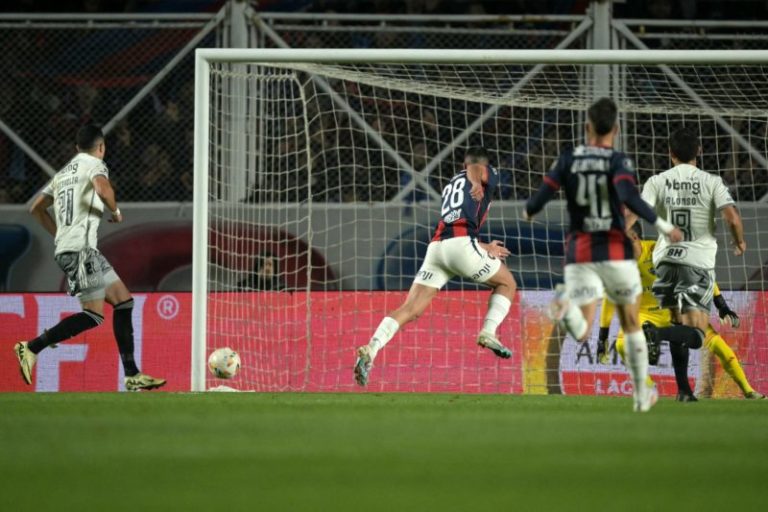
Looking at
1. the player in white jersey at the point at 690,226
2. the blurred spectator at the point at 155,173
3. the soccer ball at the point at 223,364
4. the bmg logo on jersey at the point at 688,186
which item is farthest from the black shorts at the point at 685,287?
the blurred spectator at the point at 155,173

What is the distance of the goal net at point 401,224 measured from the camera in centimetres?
1217

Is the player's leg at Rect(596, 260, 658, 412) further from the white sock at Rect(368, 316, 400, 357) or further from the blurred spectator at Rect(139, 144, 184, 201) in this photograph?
the blurred spectator at Rect(139, 144, 184, 201)

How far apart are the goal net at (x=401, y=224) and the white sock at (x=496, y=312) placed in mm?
1986

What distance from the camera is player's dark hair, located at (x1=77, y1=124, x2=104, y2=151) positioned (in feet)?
33.4

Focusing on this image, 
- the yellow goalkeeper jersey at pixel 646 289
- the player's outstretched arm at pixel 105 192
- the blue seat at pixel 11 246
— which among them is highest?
the blue seat at pixel 11 246

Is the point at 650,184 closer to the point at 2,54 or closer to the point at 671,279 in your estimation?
the point at 671,279

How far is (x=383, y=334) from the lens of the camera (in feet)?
32.1

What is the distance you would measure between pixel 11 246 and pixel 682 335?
8398 millimetres

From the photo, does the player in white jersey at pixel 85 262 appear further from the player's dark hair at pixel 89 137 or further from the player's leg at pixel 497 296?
the player's leg at pixel 497 296

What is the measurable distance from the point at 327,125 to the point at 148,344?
3.58 m

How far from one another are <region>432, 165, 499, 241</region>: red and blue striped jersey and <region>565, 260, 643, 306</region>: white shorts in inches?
107

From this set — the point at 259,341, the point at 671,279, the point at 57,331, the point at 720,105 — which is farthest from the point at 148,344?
the point at 720,105

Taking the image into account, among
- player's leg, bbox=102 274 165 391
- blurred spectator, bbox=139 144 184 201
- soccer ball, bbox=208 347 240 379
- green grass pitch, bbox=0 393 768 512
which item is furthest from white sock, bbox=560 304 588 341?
blurred spectator, bbox=139 144 184 201

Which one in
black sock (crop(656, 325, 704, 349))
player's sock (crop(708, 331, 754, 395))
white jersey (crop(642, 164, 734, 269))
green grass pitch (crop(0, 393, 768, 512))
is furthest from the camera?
player's sock (crop(708, 331, 754, 395))
